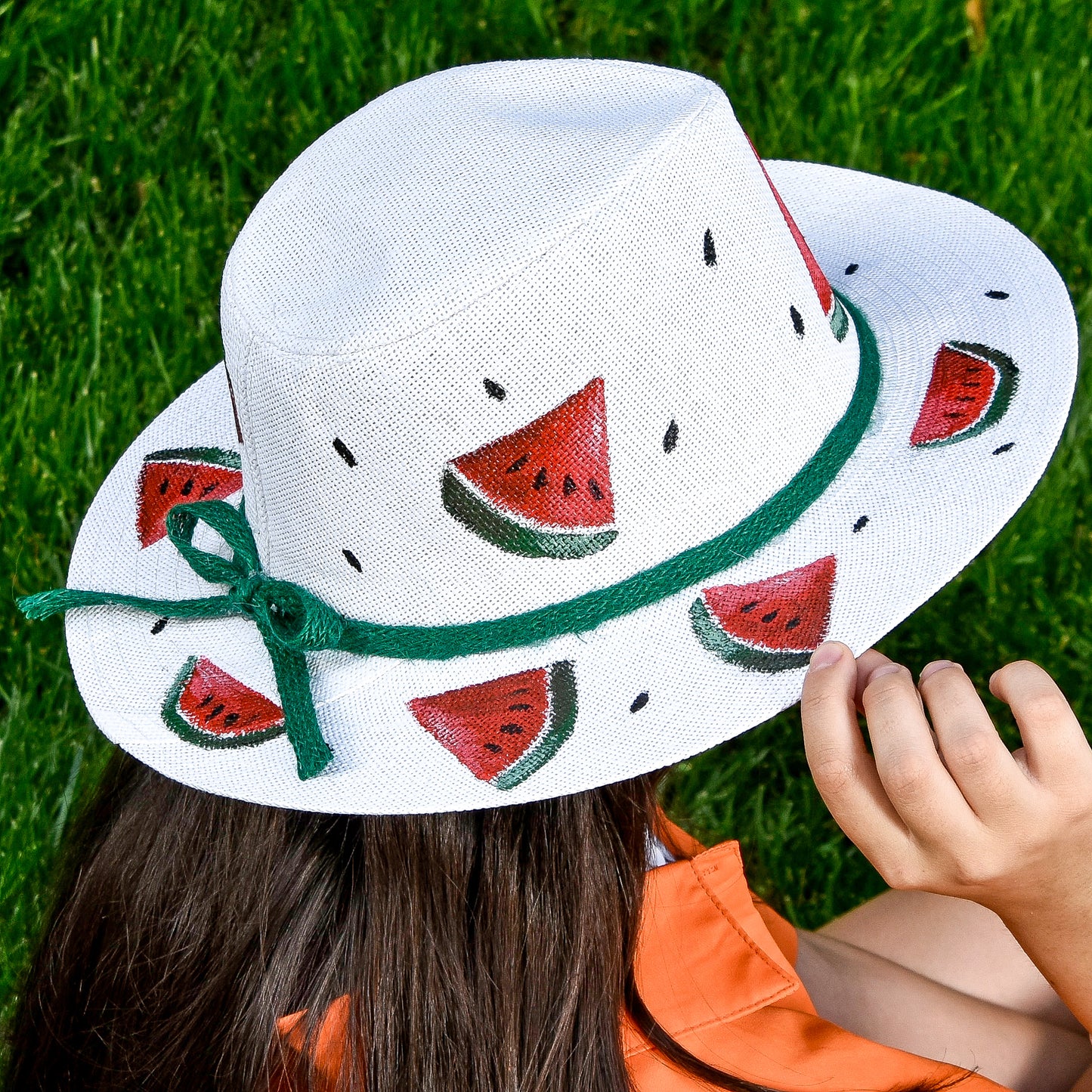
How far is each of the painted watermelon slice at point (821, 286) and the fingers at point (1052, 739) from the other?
479 mm

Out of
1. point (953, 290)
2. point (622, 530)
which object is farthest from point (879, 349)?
point (622, 530)

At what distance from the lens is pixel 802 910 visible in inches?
98.0

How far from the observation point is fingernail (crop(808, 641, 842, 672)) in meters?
1.30

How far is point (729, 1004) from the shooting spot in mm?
1664

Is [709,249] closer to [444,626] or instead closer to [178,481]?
[444,626]

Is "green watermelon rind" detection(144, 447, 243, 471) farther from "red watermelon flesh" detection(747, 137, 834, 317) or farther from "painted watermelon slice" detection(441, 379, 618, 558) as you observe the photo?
"red watermelon flesh" detection(747, 137, 834, 317)

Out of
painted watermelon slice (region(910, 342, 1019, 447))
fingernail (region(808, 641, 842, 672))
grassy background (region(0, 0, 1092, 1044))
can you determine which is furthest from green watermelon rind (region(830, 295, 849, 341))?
grassy background (region(0, 0, 1092, 1044))

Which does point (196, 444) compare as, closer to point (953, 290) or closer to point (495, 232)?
point (495, 232)

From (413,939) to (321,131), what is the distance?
6.56 ft

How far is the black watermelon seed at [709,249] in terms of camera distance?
1.27 meters

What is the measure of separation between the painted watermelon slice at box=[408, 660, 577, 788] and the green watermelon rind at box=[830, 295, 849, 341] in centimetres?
51

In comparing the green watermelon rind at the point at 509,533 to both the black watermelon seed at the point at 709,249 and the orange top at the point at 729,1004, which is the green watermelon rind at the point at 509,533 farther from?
the orange top at the point at 729,1004

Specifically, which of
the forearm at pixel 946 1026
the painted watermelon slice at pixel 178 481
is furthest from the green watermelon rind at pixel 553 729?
the forearm at pixel 946 1026

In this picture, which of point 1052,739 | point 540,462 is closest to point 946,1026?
point 1052,739
